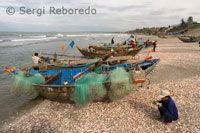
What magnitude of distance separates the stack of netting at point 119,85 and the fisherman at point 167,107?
1.69m

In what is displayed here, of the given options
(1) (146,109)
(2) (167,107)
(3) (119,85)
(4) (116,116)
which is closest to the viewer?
(2) (167,107)

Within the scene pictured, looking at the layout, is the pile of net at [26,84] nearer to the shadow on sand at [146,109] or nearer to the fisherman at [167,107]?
the shadow on sand at [146,109]

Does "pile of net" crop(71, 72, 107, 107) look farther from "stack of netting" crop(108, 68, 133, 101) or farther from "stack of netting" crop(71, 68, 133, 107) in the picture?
"stack of netting" crop(108, 68, 133, 101)

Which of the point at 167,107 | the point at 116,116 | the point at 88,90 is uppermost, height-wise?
the point at 88,90

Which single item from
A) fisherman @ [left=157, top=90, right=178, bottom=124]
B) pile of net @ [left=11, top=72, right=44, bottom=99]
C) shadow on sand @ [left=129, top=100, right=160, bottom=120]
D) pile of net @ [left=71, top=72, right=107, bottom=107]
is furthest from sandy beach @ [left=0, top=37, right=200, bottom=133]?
pile of net @ [left=11, top=72, right=44, bottom=99]

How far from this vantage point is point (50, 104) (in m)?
7.16

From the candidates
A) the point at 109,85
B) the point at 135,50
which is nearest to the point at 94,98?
the point at 109,85

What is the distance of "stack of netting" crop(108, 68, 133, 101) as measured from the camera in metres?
6.09

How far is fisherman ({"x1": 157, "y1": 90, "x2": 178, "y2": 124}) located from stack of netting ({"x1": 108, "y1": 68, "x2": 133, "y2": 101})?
1690 mm

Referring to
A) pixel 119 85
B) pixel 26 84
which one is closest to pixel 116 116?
pixel 119 85

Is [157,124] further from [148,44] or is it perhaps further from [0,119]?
[148,44]

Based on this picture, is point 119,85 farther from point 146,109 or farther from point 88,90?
point 146,109

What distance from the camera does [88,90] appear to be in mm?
6168

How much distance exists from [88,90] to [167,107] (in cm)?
337
